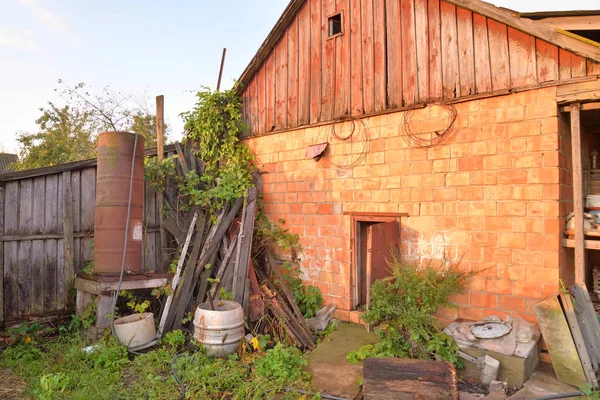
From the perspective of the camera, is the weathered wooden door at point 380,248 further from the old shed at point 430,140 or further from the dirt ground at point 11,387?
the dirt ground at point 11,387

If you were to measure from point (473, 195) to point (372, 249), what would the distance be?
1.61 m

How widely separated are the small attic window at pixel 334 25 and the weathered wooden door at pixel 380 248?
3745 millimetres

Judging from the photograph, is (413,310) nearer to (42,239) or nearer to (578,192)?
(578,192)

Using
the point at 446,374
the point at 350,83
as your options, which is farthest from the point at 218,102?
the point at 446,374

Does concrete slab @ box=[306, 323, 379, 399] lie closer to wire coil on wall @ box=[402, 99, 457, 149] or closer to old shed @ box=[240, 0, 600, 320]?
old shed @ box=[240, 0, 600, 320]

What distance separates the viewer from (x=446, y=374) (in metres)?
3.94

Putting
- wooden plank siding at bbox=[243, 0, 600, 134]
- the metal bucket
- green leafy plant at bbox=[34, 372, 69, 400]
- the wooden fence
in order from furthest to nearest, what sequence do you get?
the wooden fence, the metal bucket, wooden plank siding at bbox=[243, 0, 600, 134], green leafy plant at bbox=[34, 372, 69, 400]

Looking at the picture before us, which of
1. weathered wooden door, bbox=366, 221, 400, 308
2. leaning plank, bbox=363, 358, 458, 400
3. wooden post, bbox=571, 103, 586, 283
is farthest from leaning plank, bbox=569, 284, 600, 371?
weathered wooden door, bbox=366, 221, 400, 308

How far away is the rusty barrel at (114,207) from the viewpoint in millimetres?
5684

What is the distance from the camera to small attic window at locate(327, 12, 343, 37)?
272 inches

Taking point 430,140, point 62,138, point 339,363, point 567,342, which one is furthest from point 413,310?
point 62,138

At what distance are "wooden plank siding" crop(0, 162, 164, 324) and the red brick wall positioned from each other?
4244mm

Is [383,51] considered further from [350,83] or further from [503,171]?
[503,171]

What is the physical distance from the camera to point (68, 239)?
250 inches
